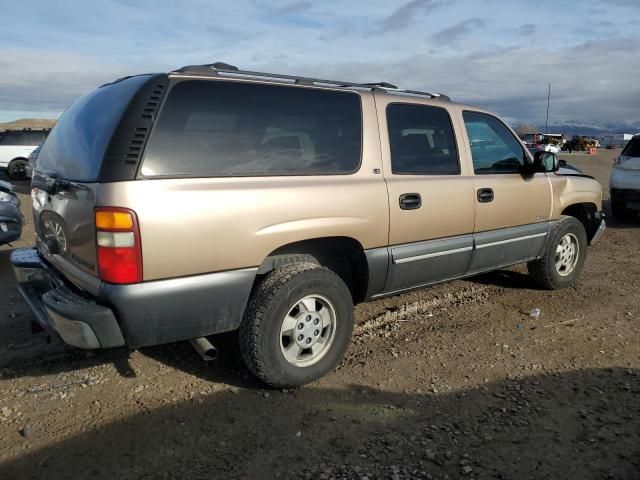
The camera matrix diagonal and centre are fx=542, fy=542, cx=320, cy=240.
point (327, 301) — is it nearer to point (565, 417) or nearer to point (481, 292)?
point (565, 417)

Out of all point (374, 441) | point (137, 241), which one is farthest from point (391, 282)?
point (137, 241)

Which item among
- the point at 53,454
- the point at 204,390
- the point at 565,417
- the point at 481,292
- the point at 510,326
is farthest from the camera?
the point at 481,292

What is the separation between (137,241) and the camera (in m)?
2.73

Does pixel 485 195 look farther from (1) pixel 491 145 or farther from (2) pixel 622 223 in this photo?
(2) pixel 622 223

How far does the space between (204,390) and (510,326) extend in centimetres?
264

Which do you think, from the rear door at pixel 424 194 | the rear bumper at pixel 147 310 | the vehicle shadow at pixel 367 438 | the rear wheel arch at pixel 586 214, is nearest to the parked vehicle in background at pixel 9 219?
the rear bumper at pixel 147 310

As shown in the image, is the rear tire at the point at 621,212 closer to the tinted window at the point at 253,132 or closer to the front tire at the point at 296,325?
the tinted window at the point at 253,132

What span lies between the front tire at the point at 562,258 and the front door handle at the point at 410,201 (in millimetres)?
2017

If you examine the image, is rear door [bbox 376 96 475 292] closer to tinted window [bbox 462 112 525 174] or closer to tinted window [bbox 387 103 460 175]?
tinted window [bbox 387 103 460 175]

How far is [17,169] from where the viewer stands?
16.7 metres

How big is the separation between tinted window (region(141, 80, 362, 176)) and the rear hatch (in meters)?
0.10

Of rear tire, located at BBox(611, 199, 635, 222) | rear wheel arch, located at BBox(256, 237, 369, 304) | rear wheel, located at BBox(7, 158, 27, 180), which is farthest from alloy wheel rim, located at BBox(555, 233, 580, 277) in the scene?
rear wheel, located at BBox(7, 158, 27, 180)

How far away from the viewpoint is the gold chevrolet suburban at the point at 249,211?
2.79 meters

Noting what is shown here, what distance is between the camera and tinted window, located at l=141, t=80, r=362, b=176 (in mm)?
2924
